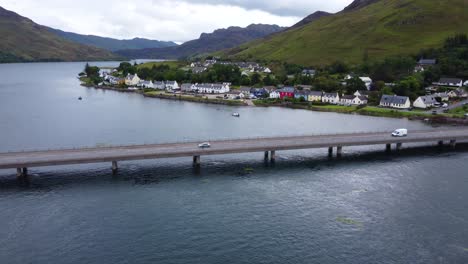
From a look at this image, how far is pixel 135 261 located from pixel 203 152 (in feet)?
84.8

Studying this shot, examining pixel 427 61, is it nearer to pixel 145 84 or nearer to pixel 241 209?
pixel 145 84

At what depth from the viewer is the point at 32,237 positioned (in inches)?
1396

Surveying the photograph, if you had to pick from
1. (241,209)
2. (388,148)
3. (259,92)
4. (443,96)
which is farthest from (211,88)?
(241,209)

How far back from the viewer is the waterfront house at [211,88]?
488ft

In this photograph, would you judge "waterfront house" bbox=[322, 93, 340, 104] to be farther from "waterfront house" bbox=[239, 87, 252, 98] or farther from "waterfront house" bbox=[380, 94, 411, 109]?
"waterfront house" bbox=[239, 87, 252, 98]

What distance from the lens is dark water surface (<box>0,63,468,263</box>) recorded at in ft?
110

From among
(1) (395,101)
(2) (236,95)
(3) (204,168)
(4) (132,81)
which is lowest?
(3) (204,168)

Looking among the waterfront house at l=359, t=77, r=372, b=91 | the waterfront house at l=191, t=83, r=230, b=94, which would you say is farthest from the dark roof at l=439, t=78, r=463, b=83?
the waterfront house at l=191, t=83, r=230, b=94

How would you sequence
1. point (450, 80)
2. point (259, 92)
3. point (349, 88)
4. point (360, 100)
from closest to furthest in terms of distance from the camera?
point (360, 100) → point (349, 88) → point (450, 80) → point (259, 92)

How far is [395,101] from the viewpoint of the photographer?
10931 cm

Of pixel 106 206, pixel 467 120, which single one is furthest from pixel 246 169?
pixel 467 120

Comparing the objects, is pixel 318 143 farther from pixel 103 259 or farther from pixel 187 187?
pixel 103 259

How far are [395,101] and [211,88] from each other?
71.4 m

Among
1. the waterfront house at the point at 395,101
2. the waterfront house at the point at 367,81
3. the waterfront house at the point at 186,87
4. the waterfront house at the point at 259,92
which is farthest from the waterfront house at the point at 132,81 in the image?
the waterfront house at the point at 395,101
